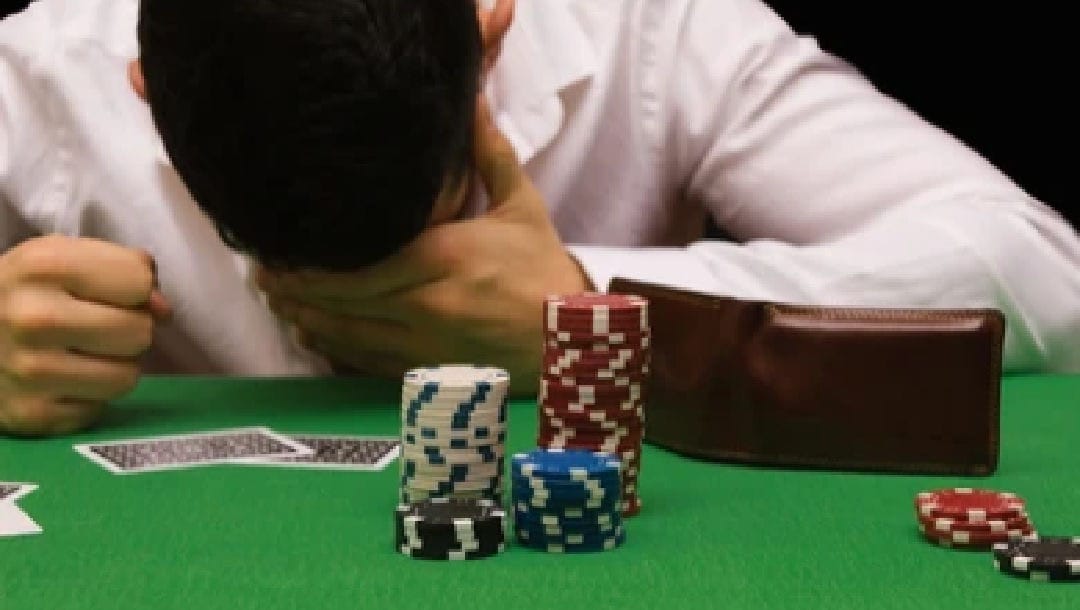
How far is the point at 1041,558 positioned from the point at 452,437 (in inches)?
17.8

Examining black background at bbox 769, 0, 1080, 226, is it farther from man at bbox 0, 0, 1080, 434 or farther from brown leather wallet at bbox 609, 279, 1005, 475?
brown leather wallet at bbox 609, 279, 1005, 475

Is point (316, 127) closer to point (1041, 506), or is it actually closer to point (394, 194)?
point (394, 194)

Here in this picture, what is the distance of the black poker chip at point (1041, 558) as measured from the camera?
107cm

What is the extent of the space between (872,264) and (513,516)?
84 centimetres

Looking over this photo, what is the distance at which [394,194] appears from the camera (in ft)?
5.06

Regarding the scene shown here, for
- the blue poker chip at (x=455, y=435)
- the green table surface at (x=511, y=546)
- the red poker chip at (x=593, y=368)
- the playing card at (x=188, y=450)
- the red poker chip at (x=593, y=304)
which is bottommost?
the green table surface at (x=511, y=546)

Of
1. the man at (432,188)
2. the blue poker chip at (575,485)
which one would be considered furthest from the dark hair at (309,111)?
the blue poker chip at (575,485)

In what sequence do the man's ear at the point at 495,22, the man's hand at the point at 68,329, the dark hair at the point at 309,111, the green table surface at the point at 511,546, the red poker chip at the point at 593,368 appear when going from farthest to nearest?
the man's ear at the point at 495,22 → the man's hand at the point at 68,329 → the dark hair at the point at 309,111 → the red poker chip at the point at 593,368 → the green table surface at the point at 511,546

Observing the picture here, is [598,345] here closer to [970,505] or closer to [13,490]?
[970,505]

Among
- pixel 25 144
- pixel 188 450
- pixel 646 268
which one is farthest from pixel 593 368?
pixel 25 144

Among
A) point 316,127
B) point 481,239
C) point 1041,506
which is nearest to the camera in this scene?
point 1041,506

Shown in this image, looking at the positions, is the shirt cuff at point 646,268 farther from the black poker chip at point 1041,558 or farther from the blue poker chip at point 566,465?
the black poker chip at point 1041,558

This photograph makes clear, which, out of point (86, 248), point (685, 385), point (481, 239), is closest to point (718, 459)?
point (685, 385)

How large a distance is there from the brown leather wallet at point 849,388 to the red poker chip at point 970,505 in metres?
0.20
